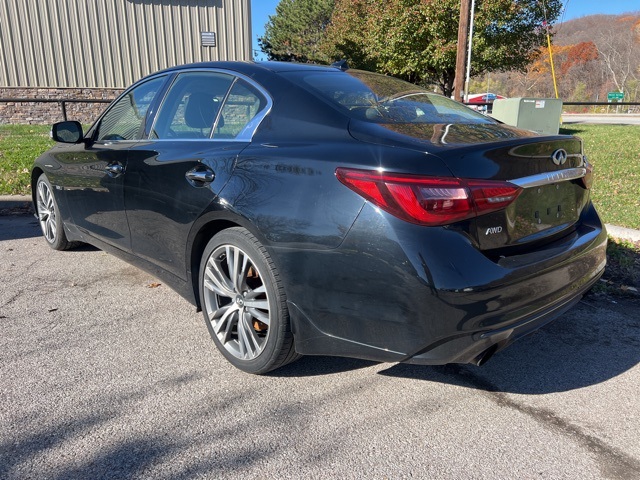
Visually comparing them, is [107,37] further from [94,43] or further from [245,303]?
[245,303]

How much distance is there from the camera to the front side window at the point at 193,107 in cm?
316

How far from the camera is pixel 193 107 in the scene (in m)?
3.35

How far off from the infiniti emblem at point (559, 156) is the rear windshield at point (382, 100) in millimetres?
556

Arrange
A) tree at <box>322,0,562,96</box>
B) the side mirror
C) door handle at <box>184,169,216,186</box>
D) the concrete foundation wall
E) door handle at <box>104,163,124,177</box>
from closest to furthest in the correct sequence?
door handle at <box>184,169,216,186</box> < door handle at <box>104,163,124,177</box> < the side mirror < tree at <box>322,0,562,96</box> < the concrete foundation wall

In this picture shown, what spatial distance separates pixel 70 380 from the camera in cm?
280

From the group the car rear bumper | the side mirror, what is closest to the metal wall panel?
the side mirror

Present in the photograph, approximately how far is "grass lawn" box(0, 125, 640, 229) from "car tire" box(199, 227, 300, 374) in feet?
13.7

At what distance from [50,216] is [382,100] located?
141 inches

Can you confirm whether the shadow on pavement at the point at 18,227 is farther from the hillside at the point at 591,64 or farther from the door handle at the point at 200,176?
the hillside at the point at 591,64

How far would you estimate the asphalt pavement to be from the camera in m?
2.16

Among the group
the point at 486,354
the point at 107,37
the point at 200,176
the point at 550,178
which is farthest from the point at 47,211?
Result: the point at 107,37

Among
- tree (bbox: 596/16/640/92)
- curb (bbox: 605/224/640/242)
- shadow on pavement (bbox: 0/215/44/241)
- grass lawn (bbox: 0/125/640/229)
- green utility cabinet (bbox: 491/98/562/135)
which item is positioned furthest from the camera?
tree (bbox: 596/16/640/92)

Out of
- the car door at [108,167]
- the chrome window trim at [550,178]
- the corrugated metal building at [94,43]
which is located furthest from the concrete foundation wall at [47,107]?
the chrome window trim at [550,178]

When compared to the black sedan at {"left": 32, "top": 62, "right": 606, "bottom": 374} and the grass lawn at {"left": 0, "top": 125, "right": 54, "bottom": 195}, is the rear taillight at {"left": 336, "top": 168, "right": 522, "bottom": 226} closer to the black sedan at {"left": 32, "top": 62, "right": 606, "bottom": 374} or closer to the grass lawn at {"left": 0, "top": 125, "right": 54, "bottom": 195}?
the black sedan at {"left": 32, "top": 62, "right": 606, "bottom": 374}
